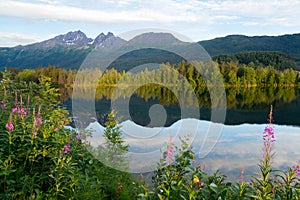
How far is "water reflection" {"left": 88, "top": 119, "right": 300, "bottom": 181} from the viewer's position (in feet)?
35.9

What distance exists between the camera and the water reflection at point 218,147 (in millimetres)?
10955

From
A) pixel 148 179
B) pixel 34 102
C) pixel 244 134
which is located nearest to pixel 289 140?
pixel 244 134

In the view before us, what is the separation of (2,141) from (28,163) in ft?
1.71

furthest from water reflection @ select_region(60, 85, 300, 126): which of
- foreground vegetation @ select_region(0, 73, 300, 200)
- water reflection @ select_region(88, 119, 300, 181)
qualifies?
foreground vegetation @ select_region(0, 73, 300, 200)

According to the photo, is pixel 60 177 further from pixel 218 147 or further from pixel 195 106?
pixel 218 147

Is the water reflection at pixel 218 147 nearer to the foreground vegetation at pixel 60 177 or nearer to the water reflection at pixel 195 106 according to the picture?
the water reflection at pixel 195 106

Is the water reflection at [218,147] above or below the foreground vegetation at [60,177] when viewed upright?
below

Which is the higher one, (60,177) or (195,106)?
(195,106)

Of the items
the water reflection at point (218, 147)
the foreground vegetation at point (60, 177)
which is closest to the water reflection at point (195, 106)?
the water reflection at point (218, 147)

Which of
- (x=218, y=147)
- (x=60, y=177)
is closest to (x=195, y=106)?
(x=218, y=147)

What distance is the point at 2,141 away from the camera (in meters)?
4.73

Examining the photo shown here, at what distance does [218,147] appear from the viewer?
1571 centimetres

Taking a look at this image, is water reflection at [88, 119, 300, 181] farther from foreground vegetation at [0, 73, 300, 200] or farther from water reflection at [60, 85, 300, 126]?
foreground vegetation at [0, 73, 300, 200]

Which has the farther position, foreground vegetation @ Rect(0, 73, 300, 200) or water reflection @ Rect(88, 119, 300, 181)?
water reflection @ Rect(88, 119, 300, 181)
